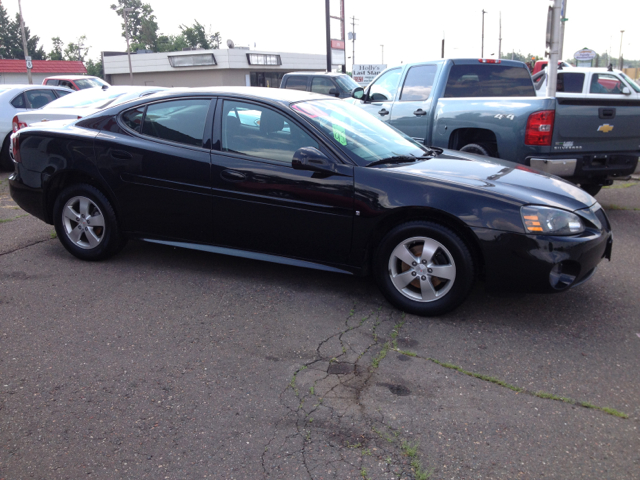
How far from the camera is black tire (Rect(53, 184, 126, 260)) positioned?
516 cm

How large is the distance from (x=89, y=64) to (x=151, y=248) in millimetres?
119116

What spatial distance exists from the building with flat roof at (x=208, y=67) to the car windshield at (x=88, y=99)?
113 ft

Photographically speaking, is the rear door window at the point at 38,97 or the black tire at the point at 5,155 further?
the rear door window at the point at 38,97

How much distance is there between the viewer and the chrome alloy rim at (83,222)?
5.23 meters

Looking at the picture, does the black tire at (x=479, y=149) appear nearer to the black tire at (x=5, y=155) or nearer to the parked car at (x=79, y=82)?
the black tire at (x=5, y=155)

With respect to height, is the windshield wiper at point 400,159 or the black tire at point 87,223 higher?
the windshield wiper at point 400,159

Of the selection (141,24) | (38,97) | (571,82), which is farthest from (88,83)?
(141,24)

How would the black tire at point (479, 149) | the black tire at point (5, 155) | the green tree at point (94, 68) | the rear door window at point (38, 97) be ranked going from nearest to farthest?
1. the black tire at point (479, 149)
2. the black tire at point (5, 155)
3. the rear door window at point (38, 97)
4. the green tree at point (94, 68)

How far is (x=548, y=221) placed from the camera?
3924 millimetres

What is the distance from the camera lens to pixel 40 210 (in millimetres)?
5430

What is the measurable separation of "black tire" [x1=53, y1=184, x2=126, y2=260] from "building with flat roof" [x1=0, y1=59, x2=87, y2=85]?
6125cm

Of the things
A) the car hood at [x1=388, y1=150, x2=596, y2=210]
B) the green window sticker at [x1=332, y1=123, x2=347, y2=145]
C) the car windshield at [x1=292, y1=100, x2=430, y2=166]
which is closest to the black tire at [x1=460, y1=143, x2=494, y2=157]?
the car windshield at [x1=292, y1=100, x2=430, y2=166]


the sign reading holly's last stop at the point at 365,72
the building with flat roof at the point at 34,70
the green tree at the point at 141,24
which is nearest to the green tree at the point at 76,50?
the green tree at the point at 141,24

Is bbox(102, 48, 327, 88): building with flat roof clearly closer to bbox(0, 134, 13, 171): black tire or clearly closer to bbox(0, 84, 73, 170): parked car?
bbox(0, 84, 73, 170): parked car
